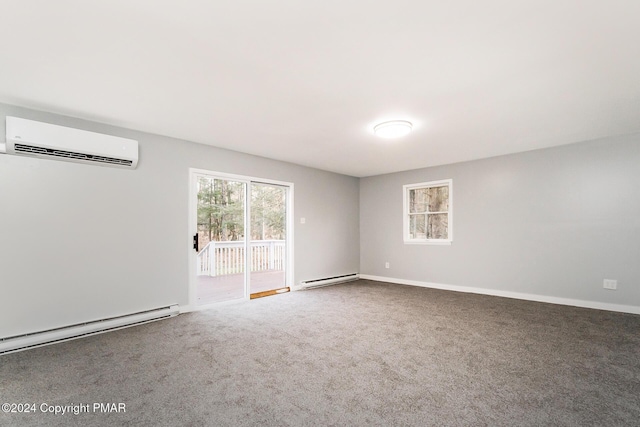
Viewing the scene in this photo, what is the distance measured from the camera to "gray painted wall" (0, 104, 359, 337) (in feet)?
9.96

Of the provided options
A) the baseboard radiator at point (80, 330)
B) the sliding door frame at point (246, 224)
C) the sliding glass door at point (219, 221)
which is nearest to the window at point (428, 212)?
the sliding door frame at point (246, 224)

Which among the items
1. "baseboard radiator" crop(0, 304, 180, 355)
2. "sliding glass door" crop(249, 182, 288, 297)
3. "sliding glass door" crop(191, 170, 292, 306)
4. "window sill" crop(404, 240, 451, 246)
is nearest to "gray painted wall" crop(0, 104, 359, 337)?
"baseboard radiator" crop(0, 304, 180, 355)

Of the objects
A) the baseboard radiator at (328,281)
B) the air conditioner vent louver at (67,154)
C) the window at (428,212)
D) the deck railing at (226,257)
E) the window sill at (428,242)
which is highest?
the air conditioner vent louver at (67,154)

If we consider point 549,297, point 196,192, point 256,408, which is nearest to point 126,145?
point 196,192

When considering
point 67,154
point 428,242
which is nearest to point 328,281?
point 428,242

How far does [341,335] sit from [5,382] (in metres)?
2.81

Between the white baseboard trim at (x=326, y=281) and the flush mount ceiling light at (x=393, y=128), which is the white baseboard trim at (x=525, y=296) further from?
the flush mount ceiling light at (x=393, y=128)

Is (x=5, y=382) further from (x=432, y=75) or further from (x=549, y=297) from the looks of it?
(x=549, y=297)

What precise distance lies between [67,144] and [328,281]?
471 cm

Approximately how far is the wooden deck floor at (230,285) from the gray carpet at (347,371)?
106 cm

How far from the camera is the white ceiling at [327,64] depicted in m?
1.79

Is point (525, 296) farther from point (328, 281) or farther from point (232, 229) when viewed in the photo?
point (232, 229)

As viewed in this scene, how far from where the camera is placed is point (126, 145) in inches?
142

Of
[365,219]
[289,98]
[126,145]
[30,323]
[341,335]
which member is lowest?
[341,335]
